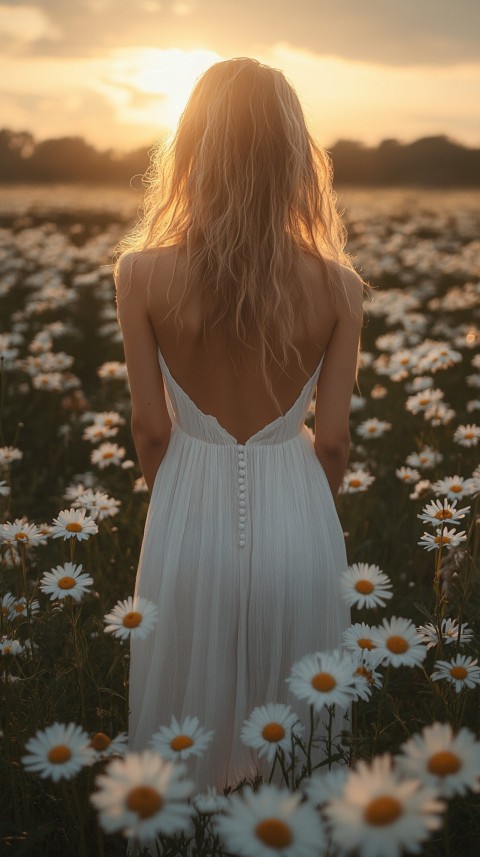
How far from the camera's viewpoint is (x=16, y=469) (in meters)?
4.80

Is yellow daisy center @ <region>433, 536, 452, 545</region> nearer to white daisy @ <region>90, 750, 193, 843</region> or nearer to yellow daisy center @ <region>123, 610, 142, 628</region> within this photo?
yellow daisy center @ <region>123, 610, 142, 628</region>

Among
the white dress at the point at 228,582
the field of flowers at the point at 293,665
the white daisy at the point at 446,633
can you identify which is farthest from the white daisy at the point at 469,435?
the white dress at the point at 228,582

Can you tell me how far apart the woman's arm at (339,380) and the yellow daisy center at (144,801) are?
126 cm

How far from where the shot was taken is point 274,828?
37.6 inches

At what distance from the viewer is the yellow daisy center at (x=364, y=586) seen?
172cm

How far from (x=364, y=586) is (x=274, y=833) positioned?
0.82 meters

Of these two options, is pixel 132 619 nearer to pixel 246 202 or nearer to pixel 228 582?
pixel 228 582

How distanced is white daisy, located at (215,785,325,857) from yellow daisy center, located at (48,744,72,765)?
1.36ft

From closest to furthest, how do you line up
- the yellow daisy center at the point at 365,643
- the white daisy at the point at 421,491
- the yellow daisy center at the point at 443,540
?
the yellow daisy center at the point at 365,643 < the yellow daisy center at the point at 443,540 < the white daisy at the point at 421,491

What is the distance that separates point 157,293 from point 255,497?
0.57 m

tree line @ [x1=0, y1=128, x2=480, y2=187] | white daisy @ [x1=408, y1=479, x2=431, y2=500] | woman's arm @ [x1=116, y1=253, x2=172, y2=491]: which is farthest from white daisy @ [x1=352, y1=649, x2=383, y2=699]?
tree line @ [x1=0, y1=128, x2=480, y2=187]

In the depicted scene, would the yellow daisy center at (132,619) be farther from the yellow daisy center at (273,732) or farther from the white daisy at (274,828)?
the white daisy at (274,828)

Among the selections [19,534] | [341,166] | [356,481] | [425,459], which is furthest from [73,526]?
[341,166]

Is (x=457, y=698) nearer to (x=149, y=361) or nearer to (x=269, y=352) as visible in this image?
(x=269, y=352)
